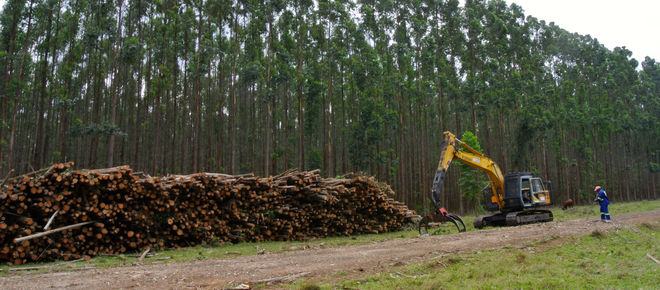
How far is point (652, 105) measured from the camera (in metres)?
59.3

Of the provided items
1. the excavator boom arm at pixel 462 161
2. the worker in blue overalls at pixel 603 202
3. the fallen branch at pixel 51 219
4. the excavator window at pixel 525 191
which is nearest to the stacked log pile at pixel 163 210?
the fallen branch at pixel 51 219

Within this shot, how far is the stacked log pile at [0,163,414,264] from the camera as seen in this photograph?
29.1ft

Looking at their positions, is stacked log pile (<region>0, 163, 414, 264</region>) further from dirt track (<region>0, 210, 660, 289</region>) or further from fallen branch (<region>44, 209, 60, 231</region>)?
dirt track (<region>0, 210, 660, 289</region>)

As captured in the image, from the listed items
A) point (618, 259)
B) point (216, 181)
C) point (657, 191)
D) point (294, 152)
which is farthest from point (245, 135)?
point (657, 191)

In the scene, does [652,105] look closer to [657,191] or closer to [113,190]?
[657,191]

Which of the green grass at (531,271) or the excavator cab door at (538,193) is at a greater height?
the excavator cab door at (538,193)

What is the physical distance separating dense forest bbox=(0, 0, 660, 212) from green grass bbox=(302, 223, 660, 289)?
65.4 ft

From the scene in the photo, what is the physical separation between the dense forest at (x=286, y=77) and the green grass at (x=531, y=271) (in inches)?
784

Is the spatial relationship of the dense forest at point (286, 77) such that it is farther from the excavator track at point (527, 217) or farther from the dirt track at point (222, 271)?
the dirt track at point (222, 271)

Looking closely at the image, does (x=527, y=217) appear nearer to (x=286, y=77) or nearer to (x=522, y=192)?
(x=522, y=192)

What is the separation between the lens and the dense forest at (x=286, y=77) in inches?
1102

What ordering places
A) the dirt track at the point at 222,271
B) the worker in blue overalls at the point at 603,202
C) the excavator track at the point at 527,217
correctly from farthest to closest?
the excavator track at the point at 527,217 → the worker in blue overalls at the point at 603,202 → the dirt track at the point at 222,271

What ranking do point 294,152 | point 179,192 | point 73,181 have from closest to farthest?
1. point 73,181
2. point 179,192
3. point 294,152

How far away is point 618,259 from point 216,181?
34.6ft
